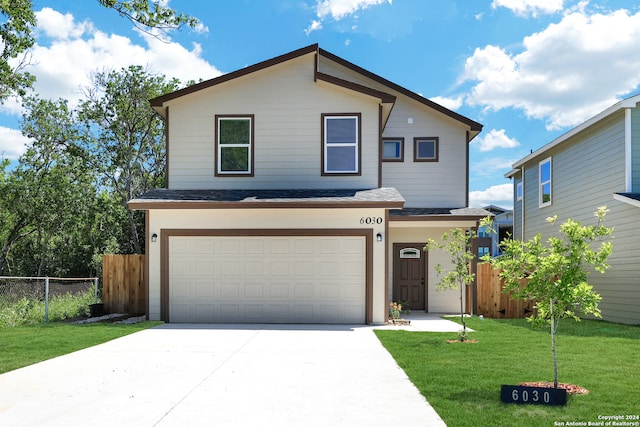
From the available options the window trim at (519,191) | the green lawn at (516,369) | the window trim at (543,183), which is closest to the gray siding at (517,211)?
the window trim at (519,191)

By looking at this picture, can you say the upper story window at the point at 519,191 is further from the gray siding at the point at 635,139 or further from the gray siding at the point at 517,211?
the gray siding at the point at 635,139

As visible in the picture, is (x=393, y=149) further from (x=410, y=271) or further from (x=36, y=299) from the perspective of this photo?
(x=36, y=299)

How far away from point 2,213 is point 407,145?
21.6 meters

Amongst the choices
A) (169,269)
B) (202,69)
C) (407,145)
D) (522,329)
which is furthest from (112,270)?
(202,69)

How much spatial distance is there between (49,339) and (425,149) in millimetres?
12011

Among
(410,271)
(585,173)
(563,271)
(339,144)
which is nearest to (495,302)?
(410,271)

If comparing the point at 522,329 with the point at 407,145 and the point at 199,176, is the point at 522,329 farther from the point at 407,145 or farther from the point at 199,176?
the point at 199,176

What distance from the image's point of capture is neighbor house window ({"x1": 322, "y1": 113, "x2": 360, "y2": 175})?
14203 millimetres

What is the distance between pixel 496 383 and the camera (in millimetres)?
6680

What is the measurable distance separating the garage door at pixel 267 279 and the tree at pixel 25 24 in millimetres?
5210

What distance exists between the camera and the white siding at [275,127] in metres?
14.2

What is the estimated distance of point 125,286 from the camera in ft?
50.2

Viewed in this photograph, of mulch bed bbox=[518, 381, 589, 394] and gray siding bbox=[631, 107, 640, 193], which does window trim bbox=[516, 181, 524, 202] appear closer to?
gray siding bbox=[631, 107, 640, 193]

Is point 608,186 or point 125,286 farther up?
point 608,186
